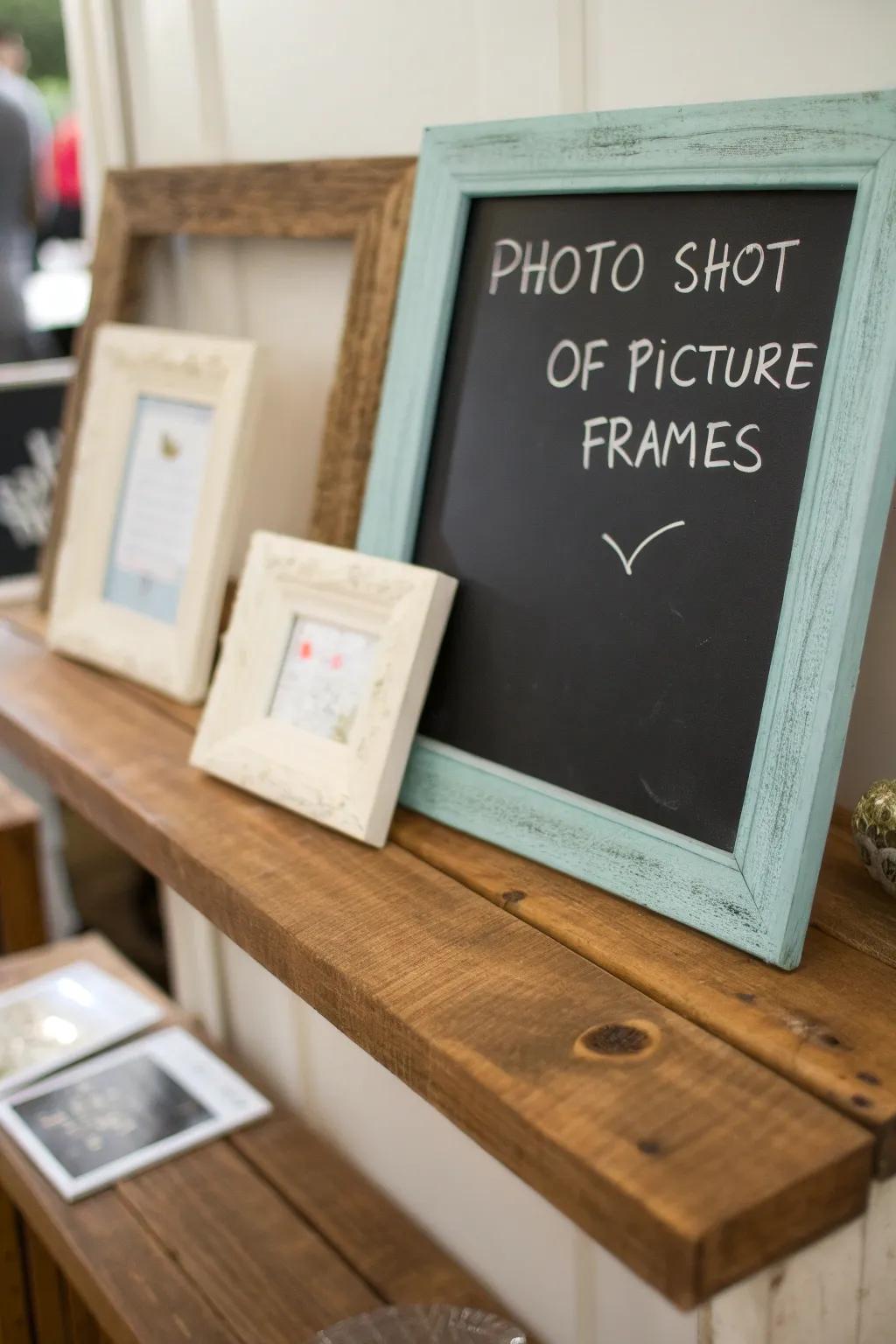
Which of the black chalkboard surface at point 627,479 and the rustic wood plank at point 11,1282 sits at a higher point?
the black chalkboard surface at point 627,479

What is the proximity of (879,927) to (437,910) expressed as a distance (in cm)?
27

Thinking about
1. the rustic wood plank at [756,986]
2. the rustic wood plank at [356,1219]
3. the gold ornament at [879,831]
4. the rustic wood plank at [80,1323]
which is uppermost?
the gold ornament at [879,831]

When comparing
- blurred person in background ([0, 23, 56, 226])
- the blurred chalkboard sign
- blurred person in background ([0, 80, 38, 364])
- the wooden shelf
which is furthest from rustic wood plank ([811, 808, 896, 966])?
blurred person in background ([0, 23, 56, 226])

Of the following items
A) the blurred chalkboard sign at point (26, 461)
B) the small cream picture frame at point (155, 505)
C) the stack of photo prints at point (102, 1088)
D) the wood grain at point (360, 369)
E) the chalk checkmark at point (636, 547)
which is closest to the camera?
the chalk checkmark at point (636, 547)

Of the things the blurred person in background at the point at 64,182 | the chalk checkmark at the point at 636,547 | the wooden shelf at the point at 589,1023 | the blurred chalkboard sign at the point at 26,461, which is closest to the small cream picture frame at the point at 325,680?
the wooden shelf at the point at 589,1023

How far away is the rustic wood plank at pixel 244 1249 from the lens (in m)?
1.16

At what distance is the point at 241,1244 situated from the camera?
4.08ft

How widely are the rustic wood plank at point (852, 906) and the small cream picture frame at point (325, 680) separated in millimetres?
301

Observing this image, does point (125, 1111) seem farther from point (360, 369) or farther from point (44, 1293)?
point (360, 369)

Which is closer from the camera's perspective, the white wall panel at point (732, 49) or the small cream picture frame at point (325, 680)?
the white wall panel at point (732, 49)

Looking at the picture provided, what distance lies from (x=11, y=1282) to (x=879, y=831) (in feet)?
3.92

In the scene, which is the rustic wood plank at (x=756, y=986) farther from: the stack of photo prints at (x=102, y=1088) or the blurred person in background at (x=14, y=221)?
the blurred person in background at (x=14, y=221)

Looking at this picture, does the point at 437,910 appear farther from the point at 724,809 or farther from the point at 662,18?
the point at 662,18

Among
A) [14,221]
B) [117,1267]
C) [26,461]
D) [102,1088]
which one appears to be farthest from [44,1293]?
[14,221]
